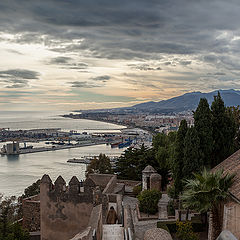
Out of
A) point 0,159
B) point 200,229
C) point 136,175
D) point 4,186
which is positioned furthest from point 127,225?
point 0,159

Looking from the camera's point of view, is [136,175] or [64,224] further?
[136,175]

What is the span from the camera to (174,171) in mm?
12523

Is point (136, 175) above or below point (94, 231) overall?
below

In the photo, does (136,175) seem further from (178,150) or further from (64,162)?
(64,162)

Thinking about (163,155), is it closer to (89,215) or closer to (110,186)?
(110,186)

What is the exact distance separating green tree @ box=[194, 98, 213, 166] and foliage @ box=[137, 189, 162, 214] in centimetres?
313

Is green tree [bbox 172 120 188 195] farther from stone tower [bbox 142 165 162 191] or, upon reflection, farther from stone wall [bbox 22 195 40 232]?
stone wall [bbox 22 195 40 232]

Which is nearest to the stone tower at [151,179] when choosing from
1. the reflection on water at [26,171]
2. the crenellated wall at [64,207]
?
the crenellated wall at [64,207]

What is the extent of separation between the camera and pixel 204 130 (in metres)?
12.3

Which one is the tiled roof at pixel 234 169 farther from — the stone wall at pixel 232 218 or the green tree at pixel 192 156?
the green tree at pixel 192 156

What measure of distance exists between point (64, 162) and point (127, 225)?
5593 cm

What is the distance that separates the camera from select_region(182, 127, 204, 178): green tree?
11898 millimetres

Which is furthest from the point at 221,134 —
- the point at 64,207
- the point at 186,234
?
the point at 64,207

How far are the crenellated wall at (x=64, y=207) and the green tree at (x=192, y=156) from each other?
449cm
